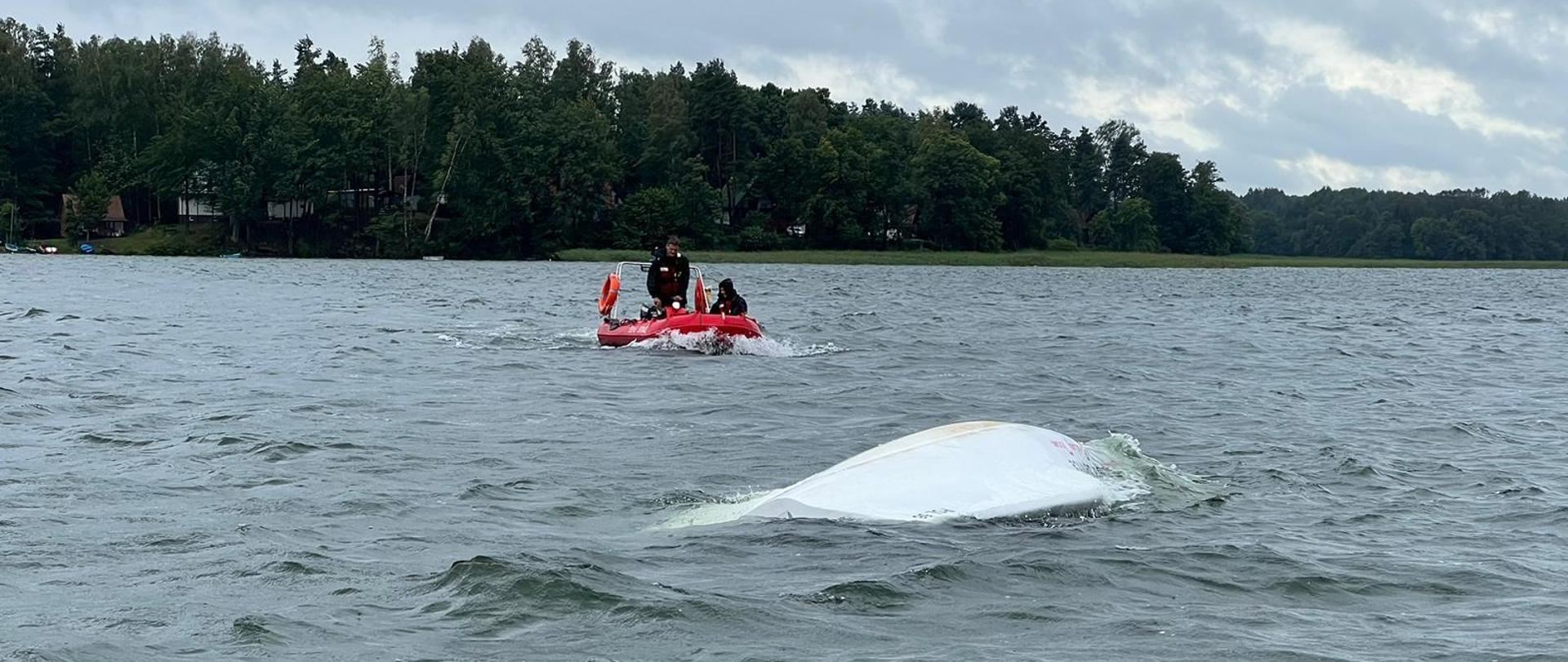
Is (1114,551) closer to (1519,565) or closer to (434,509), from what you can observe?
(1519,565)

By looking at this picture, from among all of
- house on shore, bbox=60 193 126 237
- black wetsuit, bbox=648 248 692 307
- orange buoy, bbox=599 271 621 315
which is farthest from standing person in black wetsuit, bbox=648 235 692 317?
house on shore, bbox=60 193 126 237

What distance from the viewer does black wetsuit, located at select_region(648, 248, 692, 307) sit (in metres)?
24.7

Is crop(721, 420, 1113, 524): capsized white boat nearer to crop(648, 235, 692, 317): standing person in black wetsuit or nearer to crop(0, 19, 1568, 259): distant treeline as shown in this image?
crop(648, 235, 692, 317): standing person in black wetsuit

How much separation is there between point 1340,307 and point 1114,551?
40387mm

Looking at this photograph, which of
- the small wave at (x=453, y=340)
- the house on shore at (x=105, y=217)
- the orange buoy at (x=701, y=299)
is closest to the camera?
the small wave at (x=453, y=340)

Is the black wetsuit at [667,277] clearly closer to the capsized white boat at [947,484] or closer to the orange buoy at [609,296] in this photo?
the orange buoy at [609,296]

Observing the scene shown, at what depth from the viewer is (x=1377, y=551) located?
9.54 meters

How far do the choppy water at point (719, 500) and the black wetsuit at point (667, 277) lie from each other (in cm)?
163

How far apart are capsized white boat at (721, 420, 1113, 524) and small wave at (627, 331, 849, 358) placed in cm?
1219

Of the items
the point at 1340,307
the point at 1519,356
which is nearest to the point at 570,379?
the point at 1519,356

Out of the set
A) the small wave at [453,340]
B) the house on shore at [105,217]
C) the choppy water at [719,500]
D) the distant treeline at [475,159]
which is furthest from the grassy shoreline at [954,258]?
the choppy water at [719,500]

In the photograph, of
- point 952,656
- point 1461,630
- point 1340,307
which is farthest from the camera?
point 1340,307

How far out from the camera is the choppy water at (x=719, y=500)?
7520mm

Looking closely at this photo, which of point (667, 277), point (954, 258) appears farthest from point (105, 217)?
point (667, 277)
